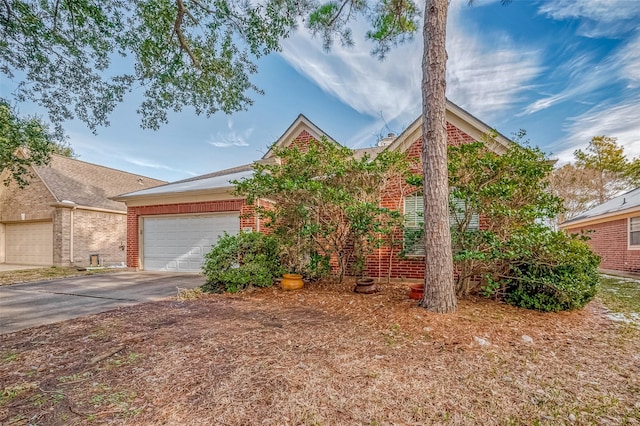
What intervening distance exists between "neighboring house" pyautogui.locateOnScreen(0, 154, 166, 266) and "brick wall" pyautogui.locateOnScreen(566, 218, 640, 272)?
872 inches

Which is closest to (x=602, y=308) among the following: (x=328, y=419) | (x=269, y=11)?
(x=328, y=419)

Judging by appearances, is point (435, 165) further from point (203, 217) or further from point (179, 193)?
point (179, 193)

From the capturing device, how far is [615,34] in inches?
333

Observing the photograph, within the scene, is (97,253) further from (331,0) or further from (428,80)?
(428,80)

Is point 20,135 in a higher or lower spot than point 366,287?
higher

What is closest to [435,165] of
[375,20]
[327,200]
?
[327,200]

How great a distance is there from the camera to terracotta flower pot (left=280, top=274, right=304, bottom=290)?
7.10 metres

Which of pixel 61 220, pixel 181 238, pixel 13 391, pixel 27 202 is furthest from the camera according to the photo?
pixel 27 202

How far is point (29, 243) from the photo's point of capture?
A: 1490 centimetres

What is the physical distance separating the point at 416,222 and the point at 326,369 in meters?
5.68

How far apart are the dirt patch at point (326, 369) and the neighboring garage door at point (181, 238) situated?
5.60m

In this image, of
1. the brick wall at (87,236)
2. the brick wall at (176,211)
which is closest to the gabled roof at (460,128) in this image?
the brick wall at (176,211)

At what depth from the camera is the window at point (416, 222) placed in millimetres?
6316

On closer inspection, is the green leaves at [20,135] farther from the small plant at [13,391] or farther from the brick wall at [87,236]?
the small plant at [13,391]
